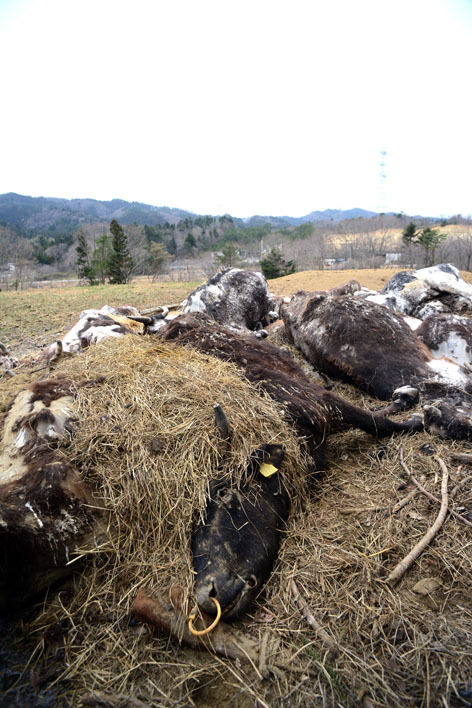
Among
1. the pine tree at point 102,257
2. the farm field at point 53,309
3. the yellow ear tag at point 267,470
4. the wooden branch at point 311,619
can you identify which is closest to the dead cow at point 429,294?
the yellow ear tag at point 267,470

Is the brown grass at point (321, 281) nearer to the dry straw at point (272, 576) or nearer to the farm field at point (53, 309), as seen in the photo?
the farm field at point (53, 309)

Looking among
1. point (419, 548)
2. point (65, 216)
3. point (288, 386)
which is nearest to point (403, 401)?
point (288, 386)

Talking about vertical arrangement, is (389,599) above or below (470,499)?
below

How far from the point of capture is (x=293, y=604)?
184 centimetres

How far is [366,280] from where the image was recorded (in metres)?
16.3

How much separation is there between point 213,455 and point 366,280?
1584 centimetres

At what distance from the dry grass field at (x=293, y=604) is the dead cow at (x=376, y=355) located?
85 cm

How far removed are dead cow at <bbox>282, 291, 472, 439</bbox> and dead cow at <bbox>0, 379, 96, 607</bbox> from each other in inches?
110

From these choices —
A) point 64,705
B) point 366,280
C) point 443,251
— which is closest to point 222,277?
point 64,705

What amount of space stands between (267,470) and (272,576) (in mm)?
570

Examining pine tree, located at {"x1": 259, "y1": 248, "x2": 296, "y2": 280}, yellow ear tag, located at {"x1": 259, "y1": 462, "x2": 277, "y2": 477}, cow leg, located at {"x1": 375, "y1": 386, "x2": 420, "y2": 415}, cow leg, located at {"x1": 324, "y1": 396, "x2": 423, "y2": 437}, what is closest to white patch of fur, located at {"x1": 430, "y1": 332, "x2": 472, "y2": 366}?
cow leg, located at {"x1": 375, "y1": 386, "x2": 420, "y2": 415}

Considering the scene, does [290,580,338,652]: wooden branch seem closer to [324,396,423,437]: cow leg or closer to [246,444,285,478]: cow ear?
[246,444,285,478]: cow ear

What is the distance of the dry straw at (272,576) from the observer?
152cm

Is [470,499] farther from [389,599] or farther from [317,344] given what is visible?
[317,344]
